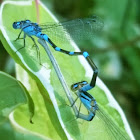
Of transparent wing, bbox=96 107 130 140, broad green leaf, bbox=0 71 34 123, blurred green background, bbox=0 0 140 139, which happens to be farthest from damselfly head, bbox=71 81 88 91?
blurred green background, bbox=0 0 140 139

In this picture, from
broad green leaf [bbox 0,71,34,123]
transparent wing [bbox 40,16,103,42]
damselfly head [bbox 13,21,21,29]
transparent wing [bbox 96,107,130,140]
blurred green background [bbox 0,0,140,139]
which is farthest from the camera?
blurred green background [bbox 0,0,140,139]

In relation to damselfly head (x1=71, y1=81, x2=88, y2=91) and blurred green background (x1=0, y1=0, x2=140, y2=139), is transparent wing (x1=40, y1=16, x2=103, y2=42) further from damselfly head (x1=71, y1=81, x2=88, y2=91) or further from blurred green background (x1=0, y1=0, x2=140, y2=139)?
blurred green background (x1=0, y1=0, x2=140, y2=139)

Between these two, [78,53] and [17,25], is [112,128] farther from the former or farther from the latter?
[17,25]

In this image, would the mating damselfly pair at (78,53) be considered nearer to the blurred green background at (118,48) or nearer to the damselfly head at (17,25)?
the damselfly head at (17,25)

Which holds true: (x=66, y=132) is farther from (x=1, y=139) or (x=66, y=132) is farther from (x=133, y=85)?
(x=133, y=85)

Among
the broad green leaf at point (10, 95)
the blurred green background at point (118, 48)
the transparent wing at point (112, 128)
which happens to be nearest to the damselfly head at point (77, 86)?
the transparent wing at point (112, 128)

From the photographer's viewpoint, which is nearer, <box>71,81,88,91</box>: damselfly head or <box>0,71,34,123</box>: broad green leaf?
<box>0,71,34,123</box>: broad green leaf

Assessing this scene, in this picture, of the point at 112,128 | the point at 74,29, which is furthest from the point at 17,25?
the point at 112,128
